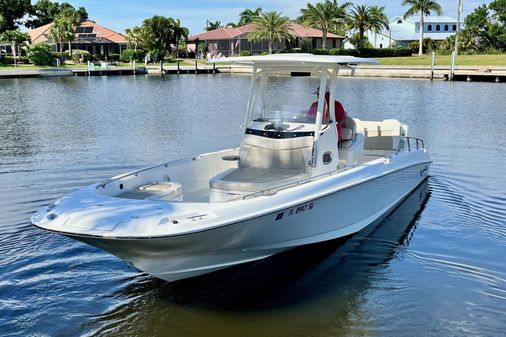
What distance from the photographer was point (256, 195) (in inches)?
277

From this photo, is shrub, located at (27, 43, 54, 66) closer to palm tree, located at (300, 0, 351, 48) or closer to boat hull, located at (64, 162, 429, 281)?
palm tree, located at (300, 0, 351, 48)

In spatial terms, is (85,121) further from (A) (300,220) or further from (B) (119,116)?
(A) (300,220)

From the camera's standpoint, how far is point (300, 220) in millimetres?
7438

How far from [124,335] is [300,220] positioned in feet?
8.64

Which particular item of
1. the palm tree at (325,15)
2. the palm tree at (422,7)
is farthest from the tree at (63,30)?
the palm tree at (422,7)

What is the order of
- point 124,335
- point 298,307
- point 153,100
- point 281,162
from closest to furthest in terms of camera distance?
point 124,335 → point 298,307 → point 281,162 → point 153,100

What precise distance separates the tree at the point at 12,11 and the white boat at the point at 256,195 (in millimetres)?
91758

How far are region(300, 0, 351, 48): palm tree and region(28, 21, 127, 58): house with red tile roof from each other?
30.2 metres

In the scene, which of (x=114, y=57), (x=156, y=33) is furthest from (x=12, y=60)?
(x=156, y=33)

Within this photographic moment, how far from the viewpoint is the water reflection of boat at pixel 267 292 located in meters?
6.72

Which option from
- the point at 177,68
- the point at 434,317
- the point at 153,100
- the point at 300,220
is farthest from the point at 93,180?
the point at 177,68

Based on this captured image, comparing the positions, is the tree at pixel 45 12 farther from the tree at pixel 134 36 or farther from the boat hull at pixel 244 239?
the boat hull at pixel 244 239

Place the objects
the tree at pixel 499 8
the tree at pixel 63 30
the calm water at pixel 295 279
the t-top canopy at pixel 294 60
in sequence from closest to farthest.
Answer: the calm water at pixel 295 279
the t-top canopy at pixel 294 60
the tree at pixel 499 8
the tree at pixel 63 30

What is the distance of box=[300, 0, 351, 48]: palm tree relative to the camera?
78.2 meters
